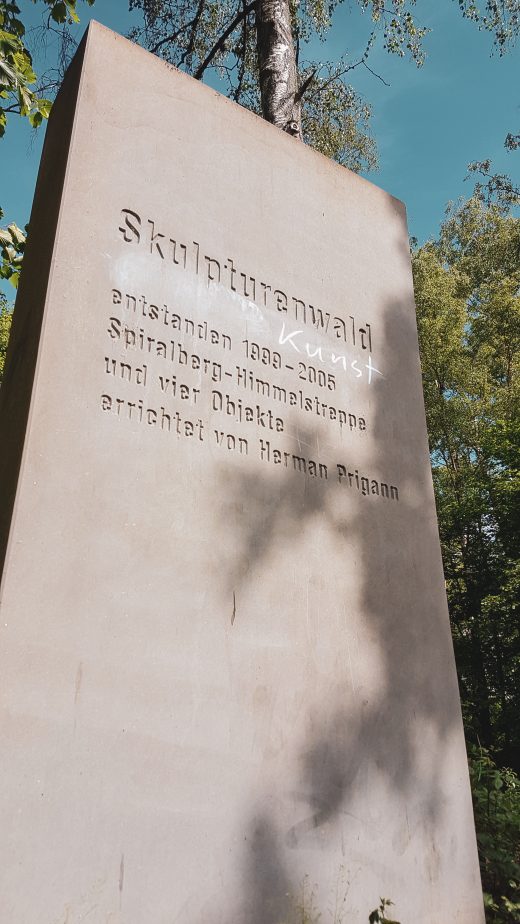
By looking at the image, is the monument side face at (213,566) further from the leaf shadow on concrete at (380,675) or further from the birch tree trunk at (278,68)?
the birch tree trunk at (278,68)

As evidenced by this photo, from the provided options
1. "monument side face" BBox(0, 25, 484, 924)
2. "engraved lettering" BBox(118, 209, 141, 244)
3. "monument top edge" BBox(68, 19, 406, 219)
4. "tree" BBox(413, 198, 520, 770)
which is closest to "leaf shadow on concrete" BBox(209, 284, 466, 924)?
"monument side face" BBox(0, 25, 484, 924)

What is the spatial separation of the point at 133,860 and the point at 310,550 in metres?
1.47

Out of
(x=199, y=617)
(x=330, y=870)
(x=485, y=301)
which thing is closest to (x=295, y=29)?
(x=199, y=617)

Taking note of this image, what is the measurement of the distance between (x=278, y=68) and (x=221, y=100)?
3895mm

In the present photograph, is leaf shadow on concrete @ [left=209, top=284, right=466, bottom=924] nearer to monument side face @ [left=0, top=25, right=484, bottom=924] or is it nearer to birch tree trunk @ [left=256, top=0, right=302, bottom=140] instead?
monument side face @ [left=0, top=25, right=484, bottom=924]

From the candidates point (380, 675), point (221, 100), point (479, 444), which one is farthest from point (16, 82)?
point (479, 444)

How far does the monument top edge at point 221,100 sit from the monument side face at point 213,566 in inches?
1.9

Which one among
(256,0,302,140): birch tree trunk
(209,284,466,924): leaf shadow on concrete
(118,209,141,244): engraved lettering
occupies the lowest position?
(209,284,466,924): leaf shadow on concrete

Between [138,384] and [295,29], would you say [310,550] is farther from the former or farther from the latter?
[295,29]

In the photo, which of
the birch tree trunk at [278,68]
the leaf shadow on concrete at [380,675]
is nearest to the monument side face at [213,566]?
the leaf shadow on concrete at [380,675]

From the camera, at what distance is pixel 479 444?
52.4ft

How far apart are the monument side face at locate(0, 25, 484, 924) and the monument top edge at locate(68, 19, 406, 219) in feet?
0.16

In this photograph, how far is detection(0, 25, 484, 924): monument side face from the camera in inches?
91.3

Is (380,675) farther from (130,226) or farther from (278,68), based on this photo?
(278,68)
